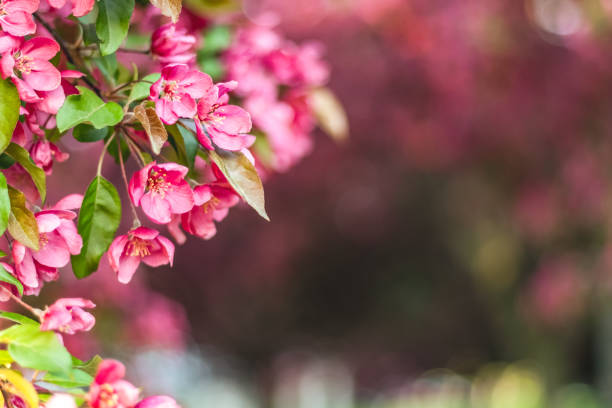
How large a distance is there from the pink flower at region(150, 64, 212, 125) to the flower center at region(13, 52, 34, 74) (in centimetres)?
Answer: 14

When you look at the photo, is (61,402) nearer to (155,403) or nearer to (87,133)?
(155,403)

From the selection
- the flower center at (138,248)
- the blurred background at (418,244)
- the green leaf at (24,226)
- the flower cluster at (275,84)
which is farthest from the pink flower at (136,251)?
the blurred background at (418,244)

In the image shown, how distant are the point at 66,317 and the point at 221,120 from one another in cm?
28

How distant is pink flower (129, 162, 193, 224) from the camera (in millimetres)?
812

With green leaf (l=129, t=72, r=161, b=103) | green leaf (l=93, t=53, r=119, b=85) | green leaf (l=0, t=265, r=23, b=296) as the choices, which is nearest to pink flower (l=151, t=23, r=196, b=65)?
green leaf (l=93, t=53, r=119, b=85)

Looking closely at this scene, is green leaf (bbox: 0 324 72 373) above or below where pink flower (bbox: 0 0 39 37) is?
below

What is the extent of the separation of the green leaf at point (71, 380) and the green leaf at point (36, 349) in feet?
0.11

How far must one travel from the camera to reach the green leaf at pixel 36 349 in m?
0.68

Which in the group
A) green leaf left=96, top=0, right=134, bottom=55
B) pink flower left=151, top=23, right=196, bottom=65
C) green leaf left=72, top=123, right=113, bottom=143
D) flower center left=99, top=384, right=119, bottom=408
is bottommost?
flower center left=99, top=384, right=119, bottom=408

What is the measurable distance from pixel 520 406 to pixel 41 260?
674cm

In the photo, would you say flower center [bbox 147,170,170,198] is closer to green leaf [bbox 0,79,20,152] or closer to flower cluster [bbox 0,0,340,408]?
flower cluster [bbox 0,0,340,408]

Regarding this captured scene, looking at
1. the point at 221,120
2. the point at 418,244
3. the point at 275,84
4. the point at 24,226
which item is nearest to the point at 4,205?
the point at 24,226

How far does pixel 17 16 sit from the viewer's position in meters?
0.77

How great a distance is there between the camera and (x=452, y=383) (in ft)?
32.3
